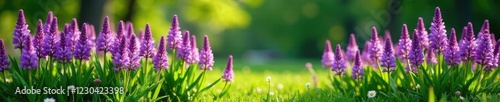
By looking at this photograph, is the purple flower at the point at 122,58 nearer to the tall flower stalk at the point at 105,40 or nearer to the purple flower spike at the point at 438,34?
the tall flower stalk at the point at 105,40

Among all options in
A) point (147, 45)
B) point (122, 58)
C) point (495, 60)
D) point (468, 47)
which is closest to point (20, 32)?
point (122, 58)

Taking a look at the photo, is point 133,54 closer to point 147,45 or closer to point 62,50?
point 147,45

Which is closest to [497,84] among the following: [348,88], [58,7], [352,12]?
[348,88]

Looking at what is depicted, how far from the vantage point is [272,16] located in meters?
42.8

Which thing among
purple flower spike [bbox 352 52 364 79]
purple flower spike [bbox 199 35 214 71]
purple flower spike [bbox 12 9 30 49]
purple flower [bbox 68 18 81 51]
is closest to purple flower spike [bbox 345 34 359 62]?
purple flower spike [bbox 352 52 364 79]

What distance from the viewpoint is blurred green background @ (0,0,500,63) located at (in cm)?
1764

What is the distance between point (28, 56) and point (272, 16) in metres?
38.0

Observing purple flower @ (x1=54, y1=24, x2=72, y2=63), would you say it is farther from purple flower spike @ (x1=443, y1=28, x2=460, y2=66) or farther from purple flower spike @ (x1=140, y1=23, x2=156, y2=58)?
purple flower spike @ (x1=443, y1=28, x2=460, y2=66)

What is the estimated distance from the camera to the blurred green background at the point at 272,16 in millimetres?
17641

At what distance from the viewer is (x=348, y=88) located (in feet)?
22.4

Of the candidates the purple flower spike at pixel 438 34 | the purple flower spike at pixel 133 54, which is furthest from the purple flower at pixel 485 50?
the purple flower spike at pixel 133 54

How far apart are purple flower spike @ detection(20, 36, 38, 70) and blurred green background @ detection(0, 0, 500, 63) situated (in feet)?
25.1

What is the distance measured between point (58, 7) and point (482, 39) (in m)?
15.8

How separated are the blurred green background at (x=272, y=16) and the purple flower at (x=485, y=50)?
907 cm
